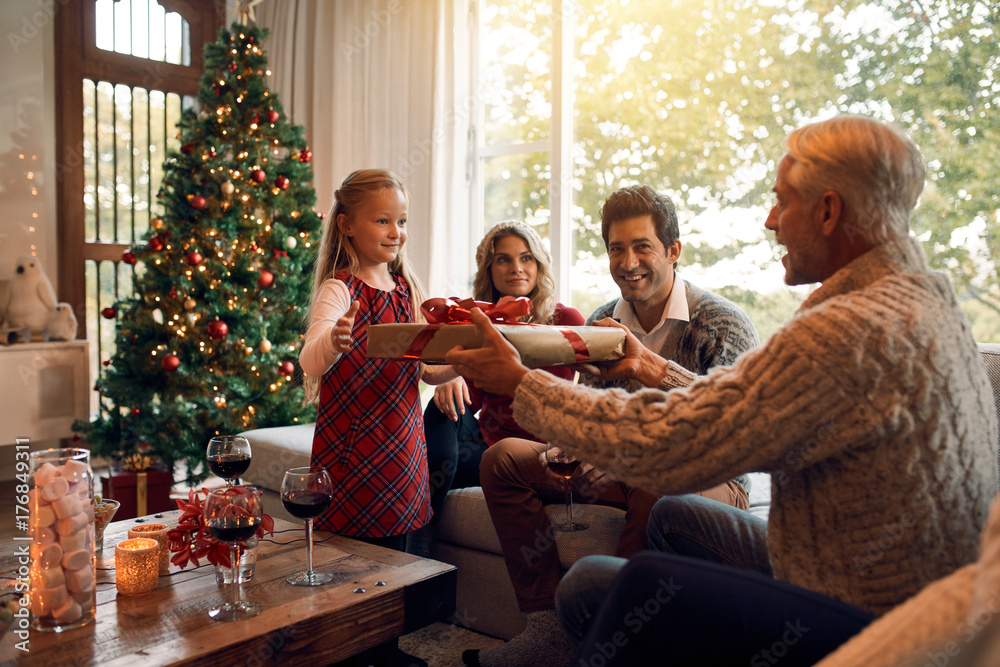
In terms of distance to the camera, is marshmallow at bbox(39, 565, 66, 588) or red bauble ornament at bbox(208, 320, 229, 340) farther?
red bauble ornament at bbox(208, 320, 229, 340)

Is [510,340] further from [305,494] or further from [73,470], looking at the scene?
[73,470]

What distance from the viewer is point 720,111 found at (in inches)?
142

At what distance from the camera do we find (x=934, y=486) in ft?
3.14

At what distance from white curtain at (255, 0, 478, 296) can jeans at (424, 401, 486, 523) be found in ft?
5.83

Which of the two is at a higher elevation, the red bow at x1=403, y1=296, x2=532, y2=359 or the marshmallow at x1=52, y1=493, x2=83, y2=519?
the red bow at x1=403, y1=296, x2=532, y2=359

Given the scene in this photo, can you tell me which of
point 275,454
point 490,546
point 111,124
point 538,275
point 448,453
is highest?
point 111,124

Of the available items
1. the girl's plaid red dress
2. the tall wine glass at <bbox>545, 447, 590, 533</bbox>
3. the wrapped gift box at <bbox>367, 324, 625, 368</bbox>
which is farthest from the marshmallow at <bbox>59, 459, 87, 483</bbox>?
the tall wine glass at <bbox>545, 447, 590, 533</bbox>

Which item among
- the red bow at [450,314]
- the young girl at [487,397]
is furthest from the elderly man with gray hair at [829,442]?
the young girl at [487,397]

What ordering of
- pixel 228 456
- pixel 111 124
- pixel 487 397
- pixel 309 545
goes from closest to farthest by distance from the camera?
pixel 309 545
pixel 228 456
pixel 487 397
pixel 111 124

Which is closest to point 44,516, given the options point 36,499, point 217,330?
point 36,499

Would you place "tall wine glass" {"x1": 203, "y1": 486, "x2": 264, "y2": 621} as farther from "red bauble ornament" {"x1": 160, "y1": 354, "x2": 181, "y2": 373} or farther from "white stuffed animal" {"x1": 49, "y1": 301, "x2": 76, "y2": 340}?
"white stuffed animal" {"x1": 49, "y1": 301, "x2": 76, "y2": 340}

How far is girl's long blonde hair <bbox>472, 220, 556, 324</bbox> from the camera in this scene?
2.57m

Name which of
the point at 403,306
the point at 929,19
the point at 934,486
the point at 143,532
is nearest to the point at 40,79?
the point at 403,306

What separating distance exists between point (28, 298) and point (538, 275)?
10.2ft
